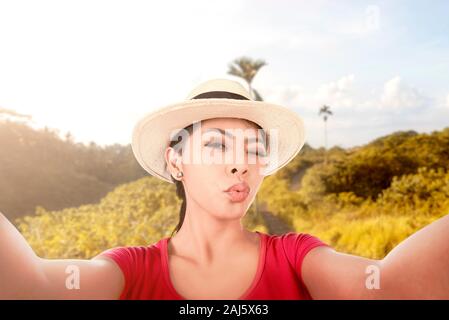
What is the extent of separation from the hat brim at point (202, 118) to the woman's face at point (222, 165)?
2.3 inches

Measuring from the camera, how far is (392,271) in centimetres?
156

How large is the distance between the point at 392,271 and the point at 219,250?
67 centimetres

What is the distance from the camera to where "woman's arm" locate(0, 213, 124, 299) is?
4.78 ft

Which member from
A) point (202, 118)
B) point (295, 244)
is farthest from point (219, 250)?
point (202, 118)

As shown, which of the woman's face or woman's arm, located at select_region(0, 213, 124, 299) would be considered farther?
the woman's face

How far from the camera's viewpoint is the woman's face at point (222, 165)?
180 cm

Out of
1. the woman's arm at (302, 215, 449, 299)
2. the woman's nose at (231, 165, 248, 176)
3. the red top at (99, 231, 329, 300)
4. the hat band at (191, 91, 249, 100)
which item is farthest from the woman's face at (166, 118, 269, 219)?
the woman's arm at (302, 215, 449, 299)

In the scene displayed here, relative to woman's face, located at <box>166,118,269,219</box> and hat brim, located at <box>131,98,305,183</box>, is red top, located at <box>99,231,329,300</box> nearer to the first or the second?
woman's face, located at <box>166,118,269,219</box>

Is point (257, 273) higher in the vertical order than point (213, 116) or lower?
lower

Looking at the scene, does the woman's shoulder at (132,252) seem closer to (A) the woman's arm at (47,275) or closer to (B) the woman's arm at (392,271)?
(A) the woman's arm at (47,275)

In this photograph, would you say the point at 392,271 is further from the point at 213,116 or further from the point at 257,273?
the point at 213,116

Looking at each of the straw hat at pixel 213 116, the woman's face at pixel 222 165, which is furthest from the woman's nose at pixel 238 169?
the straw hat at pixel 213 116

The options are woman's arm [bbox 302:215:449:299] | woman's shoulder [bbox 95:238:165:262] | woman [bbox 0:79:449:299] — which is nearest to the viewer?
woman's arm [bbox 302:215:449:299]
